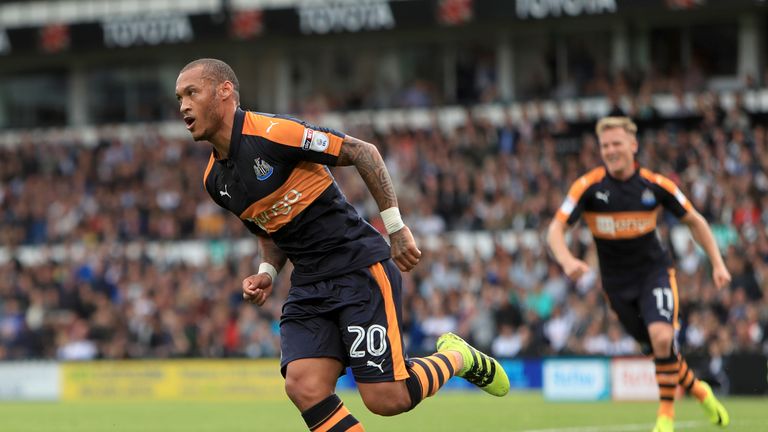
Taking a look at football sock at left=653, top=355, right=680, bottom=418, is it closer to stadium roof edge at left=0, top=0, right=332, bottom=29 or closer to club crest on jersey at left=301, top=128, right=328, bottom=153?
club crest on jersey at left=301, top=128, right=328, bottom=153

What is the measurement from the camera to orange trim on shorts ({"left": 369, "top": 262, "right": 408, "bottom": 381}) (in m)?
7.24

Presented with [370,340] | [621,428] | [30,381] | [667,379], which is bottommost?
[30,381]

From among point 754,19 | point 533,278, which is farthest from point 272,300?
point 754,19

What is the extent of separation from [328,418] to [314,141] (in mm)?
1536

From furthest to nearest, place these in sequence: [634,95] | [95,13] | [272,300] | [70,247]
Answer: [95,13]
[70,247]
[634,95]
[272,300]

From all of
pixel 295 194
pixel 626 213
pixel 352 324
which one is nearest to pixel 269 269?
pixel 295 194

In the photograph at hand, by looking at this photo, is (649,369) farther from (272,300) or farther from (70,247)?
(70,247)

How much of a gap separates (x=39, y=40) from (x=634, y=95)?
15.0 metres

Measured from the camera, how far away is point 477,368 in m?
8.12

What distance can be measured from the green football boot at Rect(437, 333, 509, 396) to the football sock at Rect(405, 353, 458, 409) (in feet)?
0.76

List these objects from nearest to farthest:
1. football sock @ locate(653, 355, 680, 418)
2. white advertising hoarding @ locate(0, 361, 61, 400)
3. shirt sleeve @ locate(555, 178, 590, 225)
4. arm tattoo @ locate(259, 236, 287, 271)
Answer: arm tattoo @ locate(259, 236, 287, 271)
football sock @ locate(653, 355, 680, 418)
shirt sleeve @ locate(555, 178, 590, 225)
white advertising hoarding @ locate(0, 361, 61, 400)

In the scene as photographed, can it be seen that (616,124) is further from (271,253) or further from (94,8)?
(94,8)

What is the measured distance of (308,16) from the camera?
28.8 m

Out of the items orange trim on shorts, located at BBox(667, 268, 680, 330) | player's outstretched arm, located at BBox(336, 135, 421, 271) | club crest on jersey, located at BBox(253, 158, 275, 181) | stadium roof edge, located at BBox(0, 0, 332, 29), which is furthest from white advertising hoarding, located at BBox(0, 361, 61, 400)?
player's outstretched arm, located at BBox(336, 135, 421, 271)
